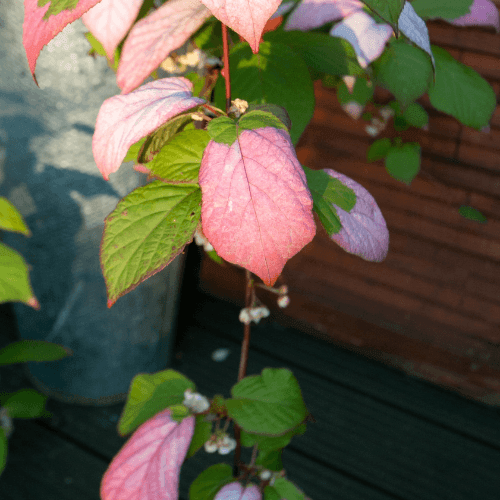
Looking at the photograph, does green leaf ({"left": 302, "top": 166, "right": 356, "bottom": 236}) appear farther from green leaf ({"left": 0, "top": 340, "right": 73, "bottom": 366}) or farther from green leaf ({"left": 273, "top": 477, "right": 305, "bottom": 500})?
green leaf ({"left": 0, "top": 340, "right": 73, "bottom": 366})

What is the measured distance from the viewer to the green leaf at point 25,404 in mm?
854

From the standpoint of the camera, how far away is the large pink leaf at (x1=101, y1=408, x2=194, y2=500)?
380 millimetres

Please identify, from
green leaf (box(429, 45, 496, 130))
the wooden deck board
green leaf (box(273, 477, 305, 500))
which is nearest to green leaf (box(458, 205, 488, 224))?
green leaf (box(429, 45, 496, 130))

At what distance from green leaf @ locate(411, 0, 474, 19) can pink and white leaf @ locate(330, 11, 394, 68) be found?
0.42 ft

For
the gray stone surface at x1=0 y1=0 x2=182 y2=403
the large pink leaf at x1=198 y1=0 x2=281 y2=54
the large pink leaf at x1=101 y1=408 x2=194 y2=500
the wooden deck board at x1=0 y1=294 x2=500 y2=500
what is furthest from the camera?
the wooden deck board at x1=0 y1=294 x2=500 y2=500

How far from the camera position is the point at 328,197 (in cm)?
38

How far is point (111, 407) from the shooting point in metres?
1.04

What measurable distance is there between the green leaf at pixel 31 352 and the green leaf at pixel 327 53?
650 mm

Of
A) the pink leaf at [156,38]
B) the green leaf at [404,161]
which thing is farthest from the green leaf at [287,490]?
the green leaf at [404,161]

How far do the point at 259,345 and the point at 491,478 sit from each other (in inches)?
23.2

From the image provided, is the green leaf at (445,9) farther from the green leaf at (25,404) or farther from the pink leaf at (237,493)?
the green leaf at (25,404)

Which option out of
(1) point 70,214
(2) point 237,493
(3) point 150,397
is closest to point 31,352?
(1) point 70,214

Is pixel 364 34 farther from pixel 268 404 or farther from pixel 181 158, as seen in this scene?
pixel 268 404

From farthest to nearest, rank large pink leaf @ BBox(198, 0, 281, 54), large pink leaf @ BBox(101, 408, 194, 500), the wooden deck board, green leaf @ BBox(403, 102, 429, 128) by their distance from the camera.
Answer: the wooden deck board → green leaf @ BBox(403, 102, 429, 128) → large pink leaf @ BBox(101, 408, 194, 500) → large pink leaf @ BBox(198, 0, 281, 54)
